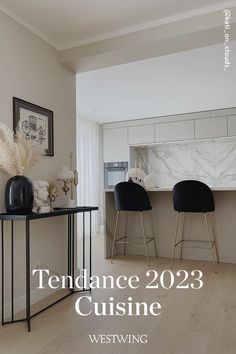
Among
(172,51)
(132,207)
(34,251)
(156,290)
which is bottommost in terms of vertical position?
(156,290)

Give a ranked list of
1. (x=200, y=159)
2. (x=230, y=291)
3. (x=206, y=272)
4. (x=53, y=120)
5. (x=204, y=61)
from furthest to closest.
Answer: (x=200, y=159)
(x=204, y=61)
(x=206, y=272)
(x=53, y=120)
(x=230, y=291)

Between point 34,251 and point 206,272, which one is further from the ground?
point 34,251

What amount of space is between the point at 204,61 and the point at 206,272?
232 centimetres

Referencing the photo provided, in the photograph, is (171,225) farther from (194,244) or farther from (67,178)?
(67,178)

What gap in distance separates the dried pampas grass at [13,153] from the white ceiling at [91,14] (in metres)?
0.96

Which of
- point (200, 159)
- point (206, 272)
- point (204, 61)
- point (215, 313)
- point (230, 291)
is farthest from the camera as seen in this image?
point (200, 159)

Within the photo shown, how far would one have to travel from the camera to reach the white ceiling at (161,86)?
10.9ft

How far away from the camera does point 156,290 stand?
2.60 meters

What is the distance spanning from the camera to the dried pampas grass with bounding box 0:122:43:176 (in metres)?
2.01

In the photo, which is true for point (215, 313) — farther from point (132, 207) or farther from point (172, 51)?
point (172, 51)

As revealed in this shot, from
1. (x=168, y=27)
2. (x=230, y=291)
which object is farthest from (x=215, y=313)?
(x=168, y=27)

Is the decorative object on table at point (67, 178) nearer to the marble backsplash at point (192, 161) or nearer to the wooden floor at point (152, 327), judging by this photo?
the wooden floor at point (152, 327)

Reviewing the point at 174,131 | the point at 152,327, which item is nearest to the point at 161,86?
the point at 174,131

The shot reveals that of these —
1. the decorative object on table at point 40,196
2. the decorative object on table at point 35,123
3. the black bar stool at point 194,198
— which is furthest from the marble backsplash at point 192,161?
the decorative object on table at point 40,196
